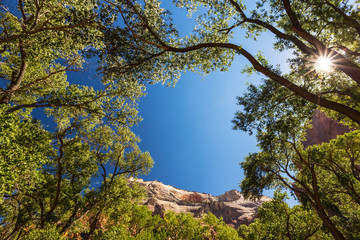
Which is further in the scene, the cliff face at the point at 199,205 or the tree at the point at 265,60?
the cliff face at the point at 199,205

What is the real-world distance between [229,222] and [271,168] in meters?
72.8

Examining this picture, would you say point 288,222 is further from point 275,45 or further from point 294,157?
point 275,45

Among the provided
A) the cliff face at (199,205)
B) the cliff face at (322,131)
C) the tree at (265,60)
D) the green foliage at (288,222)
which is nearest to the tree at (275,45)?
the tree at (265,60)

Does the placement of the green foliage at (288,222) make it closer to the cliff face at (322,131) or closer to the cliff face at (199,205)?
the cliff face at (199,205)

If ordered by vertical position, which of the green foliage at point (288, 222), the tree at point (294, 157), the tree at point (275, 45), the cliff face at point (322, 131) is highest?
the cliff face at point (322, 131)

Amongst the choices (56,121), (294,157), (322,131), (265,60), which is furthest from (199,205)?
(265,60)

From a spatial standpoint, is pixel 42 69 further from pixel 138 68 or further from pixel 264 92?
pixel 264 92

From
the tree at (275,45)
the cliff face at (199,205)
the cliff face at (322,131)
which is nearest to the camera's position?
the tree at (275,45)

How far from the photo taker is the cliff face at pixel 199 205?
237 feet

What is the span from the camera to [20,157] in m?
8.24

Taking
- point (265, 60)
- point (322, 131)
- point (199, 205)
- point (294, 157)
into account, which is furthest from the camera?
point (199, 205)

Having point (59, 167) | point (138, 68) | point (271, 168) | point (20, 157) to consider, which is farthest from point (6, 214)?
point (271, 168)

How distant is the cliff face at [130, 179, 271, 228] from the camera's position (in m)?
72.1

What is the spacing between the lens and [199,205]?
3312 inches
